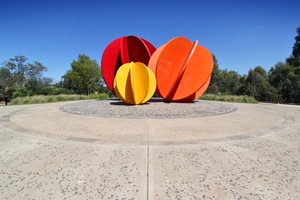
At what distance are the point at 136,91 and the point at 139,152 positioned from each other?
301 inches

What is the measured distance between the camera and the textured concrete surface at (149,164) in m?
2.71

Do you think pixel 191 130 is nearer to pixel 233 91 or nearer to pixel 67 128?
pixel 67 128

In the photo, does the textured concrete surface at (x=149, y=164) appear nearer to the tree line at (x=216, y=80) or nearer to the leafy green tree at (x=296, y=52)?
the tree line at (x=216, y=80)

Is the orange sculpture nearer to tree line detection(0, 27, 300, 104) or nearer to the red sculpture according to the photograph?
the red sculpture

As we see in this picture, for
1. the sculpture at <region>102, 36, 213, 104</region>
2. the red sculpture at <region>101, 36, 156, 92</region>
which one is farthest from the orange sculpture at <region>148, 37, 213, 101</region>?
the red sculpture at <region>101, 36, 156, 92</region>

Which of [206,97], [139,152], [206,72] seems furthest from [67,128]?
[206,97]

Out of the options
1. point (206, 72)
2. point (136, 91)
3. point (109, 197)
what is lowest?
point (109, 197)

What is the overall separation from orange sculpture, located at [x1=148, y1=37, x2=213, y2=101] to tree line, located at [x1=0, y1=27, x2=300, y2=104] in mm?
17230

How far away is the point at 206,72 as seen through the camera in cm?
1262

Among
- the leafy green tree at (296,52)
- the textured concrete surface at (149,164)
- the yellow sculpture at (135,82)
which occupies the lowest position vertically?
the textured concrete surface at (149,164)

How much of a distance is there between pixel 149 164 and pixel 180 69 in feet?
31.9

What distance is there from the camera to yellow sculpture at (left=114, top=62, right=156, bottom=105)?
11312 millimetres

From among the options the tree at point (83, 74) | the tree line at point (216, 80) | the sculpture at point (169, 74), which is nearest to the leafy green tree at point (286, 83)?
the tree line at point (216, 80)

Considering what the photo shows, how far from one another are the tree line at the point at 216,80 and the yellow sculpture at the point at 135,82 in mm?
15603
